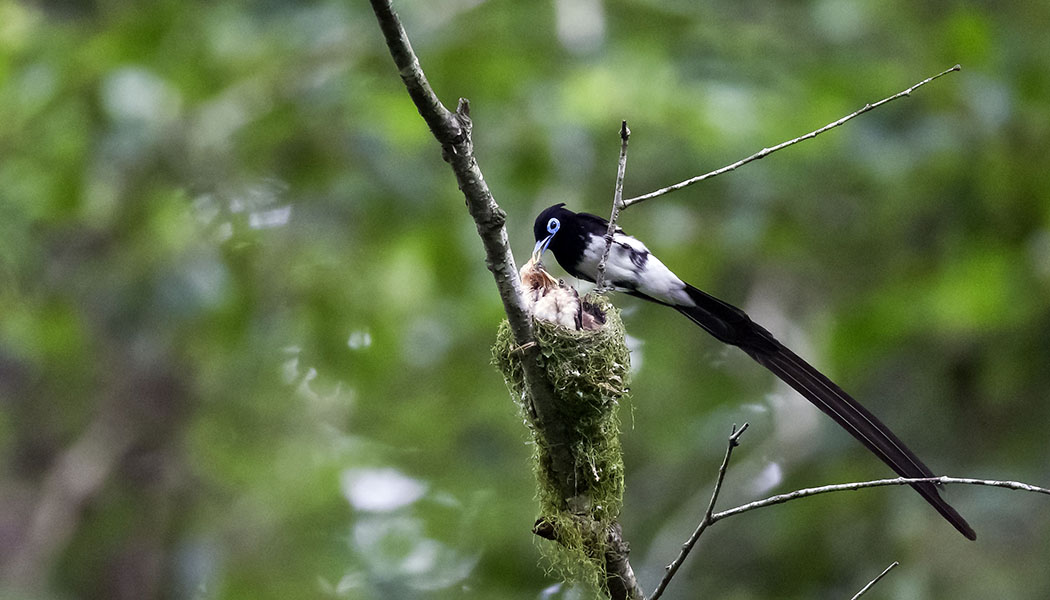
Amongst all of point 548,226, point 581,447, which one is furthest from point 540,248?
point 581,447

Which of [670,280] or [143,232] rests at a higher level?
[143,232]

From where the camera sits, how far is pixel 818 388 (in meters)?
3.55

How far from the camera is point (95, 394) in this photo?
6391 mm

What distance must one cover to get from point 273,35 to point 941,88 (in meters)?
3.05

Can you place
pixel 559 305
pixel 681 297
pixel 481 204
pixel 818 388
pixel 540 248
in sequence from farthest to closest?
pixel 681 297 → pixel 540 248 → pixel 818 388 → pixel 559 305 → pixel 481 204

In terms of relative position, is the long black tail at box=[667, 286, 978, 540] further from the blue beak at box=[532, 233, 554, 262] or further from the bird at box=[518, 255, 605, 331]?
the bird at box=[518, 255, 605, 331]

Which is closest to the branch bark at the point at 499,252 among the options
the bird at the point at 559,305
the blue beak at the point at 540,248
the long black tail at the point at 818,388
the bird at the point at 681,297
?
the bird at the point at 559,305

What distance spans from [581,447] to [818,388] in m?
1.03

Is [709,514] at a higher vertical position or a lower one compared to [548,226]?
lower

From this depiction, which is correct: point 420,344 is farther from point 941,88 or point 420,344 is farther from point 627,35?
point 941,88

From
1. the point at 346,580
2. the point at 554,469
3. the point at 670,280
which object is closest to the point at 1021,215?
the point at 670,280

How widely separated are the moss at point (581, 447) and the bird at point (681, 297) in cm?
63

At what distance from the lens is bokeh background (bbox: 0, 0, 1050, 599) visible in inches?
186

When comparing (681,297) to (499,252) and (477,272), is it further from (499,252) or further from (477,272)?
(499,252)
